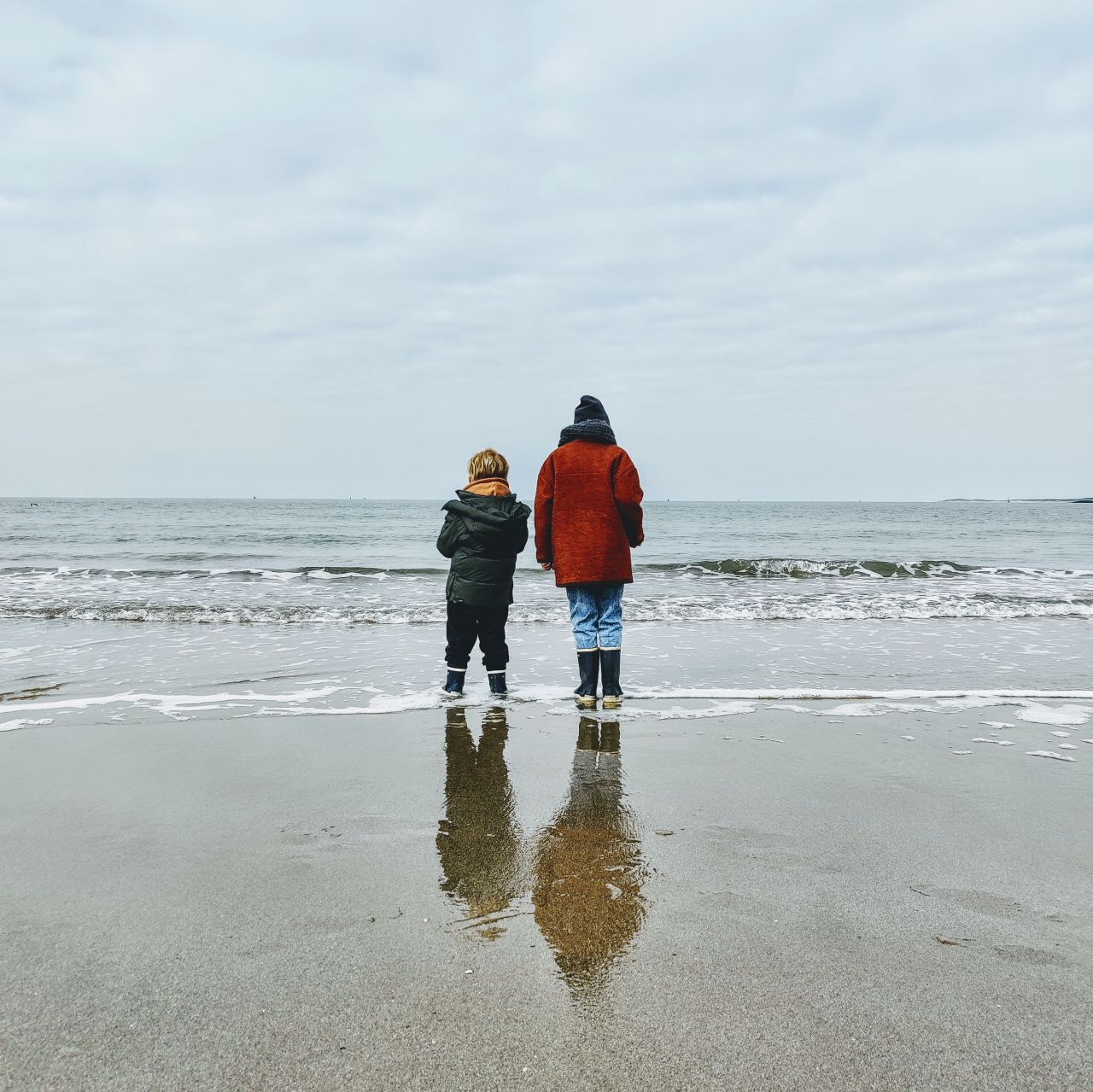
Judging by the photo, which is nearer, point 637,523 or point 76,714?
point 76,714

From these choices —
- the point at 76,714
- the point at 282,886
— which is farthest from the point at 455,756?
the point at 76,714

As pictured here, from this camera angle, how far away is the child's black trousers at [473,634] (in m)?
6.11

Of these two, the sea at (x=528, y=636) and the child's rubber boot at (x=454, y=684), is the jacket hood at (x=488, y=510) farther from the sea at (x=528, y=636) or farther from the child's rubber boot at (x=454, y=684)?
the sea at (x=528, y=636)

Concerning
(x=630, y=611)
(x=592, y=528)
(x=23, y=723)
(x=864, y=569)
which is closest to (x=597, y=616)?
(x=592, y=528)

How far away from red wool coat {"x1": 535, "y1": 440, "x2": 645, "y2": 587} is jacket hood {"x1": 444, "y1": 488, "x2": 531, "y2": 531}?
394 millimetres

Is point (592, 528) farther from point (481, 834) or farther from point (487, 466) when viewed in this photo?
point (481, 834)

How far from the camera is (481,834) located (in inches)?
124

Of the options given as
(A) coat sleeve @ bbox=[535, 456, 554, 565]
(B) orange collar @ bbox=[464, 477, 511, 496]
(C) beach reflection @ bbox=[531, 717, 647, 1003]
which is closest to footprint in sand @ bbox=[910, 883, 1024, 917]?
(C) beach reflection @ bbox=[531, 717, 647, 1003]

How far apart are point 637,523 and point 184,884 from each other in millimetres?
3876

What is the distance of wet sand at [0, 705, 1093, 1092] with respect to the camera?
175cm

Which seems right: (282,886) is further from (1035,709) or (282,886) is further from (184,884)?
(1035,709)

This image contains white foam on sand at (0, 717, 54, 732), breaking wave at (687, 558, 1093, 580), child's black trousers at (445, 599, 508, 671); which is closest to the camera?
white foam on sand at (0, 717, 54, 732)

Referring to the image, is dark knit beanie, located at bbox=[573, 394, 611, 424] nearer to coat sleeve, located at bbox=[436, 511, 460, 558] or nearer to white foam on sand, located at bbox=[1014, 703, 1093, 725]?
coat sleeve, located at bbox=[436, 511, 460, 558]

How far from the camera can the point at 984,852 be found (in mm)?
2922
